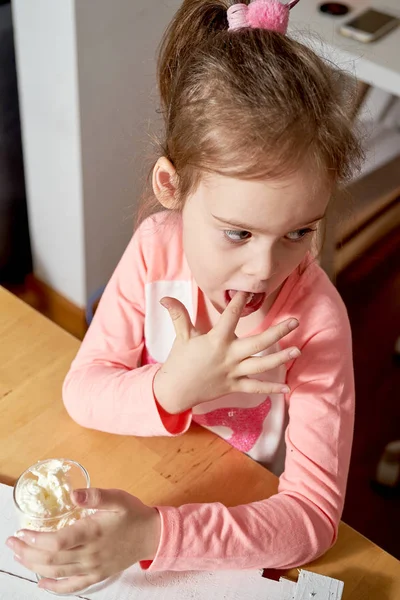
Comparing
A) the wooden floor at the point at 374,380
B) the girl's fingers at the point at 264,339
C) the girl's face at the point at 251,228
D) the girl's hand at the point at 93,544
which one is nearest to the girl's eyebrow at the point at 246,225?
the girl's face at the point at 251,228

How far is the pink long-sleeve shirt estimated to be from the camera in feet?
2.85

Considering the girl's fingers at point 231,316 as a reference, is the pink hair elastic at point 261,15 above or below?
above

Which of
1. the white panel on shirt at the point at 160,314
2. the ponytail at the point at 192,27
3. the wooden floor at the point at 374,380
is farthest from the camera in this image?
the wooden floor at the point at 374,380

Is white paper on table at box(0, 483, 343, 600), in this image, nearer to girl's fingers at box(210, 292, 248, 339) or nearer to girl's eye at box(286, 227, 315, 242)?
girl's fingers at box(210, 292, 248, 339)

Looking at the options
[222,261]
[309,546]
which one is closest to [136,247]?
[222,261]

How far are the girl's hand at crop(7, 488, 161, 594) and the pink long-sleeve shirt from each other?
0.03 meters

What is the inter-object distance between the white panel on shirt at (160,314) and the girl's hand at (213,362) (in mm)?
166

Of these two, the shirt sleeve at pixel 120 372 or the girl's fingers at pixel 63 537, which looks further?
the shirt sleeve at pixel 120 372

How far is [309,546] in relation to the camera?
0.88 meters

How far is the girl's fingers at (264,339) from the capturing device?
2.72ft

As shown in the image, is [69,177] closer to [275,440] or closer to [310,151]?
[275,440]

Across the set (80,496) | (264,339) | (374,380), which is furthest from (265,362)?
(374,380)

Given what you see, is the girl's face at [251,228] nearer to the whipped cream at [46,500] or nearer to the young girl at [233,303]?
the young girl at [233,303]

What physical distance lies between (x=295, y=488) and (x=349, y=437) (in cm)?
11
